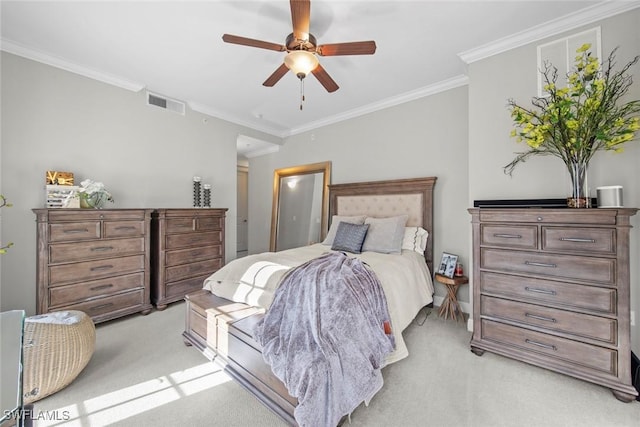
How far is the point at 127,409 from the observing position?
1.60 metres

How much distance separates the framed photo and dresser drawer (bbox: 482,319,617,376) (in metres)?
0.87

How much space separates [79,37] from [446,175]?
14.1 ft

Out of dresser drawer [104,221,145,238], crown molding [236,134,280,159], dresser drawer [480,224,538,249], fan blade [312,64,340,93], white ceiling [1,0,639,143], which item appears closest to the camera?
dresser drawer [480,224,538,249]

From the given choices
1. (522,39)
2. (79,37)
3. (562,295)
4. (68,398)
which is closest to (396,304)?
(562,295)

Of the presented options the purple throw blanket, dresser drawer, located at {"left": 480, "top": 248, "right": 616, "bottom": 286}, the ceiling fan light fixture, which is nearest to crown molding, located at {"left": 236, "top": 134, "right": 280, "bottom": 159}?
the ceiling fan light fixture

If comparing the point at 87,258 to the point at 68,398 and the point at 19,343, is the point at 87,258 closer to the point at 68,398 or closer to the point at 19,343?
the point at 68,398

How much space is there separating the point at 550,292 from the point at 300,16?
273cm

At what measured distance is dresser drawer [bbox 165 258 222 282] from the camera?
3279 millimetres

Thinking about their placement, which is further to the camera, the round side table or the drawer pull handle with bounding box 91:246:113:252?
the round side table

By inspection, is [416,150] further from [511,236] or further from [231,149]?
[231,149]

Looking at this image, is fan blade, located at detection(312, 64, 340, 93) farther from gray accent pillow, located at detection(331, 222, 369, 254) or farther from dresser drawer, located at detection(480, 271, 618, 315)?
dresser drawer, located at detection(480, 271, 618, 315)

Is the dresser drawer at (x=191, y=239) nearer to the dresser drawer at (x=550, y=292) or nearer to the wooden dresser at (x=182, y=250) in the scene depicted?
the wooden dresser at (x=182, y=250)

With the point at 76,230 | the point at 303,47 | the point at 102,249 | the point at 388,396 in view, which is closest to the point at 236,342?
the point at 388,396

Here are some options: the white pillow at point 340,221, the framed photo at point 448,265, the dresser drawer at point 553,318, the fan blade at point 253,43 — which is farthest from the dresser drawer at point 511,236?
the fan blade at point 253,43
